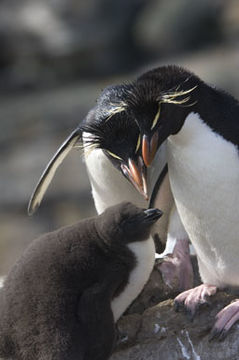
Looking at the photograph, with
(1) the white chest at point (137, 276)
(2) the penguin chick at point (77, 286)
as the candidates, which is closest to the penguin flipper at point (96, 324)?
(2) the penguin chick at point (77, 286)

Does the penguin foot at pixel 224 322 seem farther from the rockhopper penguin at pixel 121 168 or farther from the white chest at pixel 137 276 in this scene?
the rockhopper penguin at pixel 121 168

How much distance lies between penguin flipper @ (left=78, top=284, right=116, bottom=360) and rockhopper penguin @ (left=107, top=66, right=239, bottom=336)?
0.37 metres

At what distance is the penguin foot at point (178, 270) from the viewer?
3496 mm

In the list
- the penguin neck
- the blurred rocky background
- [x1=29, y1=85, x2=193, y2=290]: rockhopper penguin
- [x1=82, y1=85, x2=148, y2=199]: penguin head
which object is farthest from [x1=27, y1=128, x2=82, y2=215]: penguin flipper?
the blurred rocky background

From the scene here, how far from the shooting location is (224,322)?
3.13 meters

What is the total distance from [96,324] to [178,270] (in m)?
0.65

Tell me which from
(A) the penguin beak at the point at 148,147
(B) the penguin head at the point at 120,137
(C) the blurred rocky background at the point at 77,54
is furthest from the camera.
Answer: (C) the blurred rocky background at the point at 77,54

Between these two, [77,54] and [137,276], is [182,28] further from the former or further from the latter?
[137,276]

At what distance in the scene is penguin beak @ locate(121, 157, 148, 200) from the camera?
3004mm

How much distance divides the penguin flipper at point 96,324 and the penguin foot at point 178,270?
54cm

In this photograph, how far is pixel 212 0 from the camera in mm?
13719

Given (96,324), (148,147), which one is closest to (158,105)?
(148,147)

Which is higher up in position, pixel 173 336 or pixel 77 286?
pixel 77 286

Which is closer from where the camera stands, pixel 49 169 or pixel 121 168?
pixel 121 168
